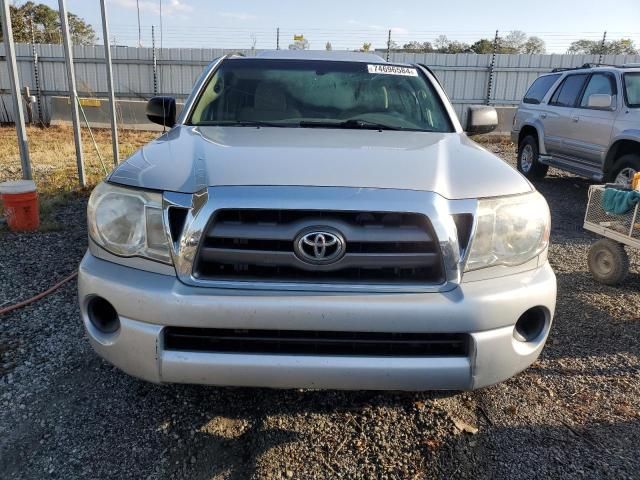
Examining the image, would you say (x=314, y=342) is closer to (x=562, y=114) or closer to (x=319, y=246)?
(x=319, y=246)

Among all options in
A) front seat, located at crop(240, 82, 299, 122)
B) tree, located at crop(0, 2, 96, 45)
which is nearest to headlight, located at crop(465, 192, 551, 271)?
front seat, located at crop(240, 82, 299, 122)

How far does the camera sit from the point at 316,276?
2006mm

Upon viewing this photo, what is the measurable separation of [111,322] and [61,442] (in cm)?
65

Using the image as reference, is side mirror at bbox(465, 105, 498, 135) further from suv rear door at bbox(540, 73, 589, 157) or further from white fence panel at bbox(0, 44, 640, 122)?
white fence panel at bbox(0, 44, 640, 122)

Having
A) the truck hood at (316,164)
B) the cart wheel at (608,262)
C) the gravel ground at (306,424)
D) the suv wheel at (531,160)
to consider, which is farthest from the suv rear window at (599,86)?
the truck hood at (316,164)

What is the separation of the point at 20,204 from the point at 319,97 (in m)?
3.53

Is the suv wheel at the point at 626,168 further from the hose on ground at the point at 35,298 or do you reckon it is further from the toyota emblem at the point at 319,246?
the hose on ground at the point at 35,298


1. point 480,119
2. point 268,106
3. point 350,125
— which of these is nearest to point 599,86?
point 480,119

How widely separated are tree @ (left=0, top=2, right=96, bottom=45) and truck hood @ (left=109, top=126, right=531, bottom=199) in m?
23.9

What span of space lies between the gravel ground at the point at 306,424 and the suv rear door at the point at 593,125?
4787 mm

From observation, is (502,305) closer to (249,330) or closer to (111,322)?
(249,330)

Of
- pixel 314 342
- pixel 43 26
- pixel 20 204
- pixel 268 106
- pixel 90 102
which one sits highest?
pixel 43 26

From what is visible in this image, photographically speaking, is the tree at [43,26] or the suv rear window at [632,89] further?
the tree at [43,26]

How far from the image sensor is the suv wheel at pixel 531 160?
9314mm
